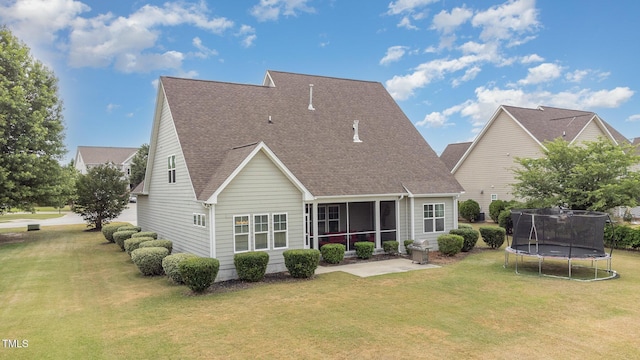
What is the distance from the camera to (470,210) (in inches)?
1319

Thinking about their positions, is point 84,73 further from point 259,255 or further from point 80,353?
point 80,353

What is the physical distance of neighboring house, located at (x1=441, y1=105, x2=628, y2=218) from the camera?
3112 centimetres

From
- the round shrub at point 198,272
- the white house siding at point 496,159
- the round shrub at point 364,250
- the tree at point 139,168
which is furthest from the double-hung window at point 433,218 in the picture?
the tree at point 139,168

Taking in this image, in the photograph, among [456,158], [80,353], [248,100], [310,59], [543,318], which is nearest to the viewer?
[80,353]

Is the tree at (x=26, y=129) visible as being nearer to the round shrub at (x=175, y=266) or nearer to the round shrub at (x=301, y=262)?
the round shrub at (x=175, y=266)

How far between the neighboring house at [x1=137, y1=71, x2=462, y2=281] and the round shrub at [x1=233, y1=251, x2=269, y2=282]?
0.70 metres

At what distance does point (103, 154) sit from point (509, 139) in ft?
250

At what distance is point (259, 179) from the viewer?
1530cm

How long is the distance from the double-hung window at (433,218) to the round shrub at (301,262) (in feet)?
24.5

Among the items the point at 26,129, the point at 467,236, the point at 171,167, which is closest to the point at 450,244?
the point at 467,236

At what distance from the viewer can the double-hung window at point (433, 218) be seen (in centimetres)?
2014

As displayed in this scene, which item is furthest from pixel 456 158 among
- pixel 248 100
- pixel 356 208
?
pixel 248 100

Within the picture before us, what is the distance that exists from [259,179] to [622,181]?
60.9ft

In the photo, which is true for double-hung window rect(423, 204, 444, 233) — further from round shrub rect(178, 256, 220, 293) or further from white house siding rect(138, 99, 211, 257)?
round shrub rect(178, 256, 220, 293)
